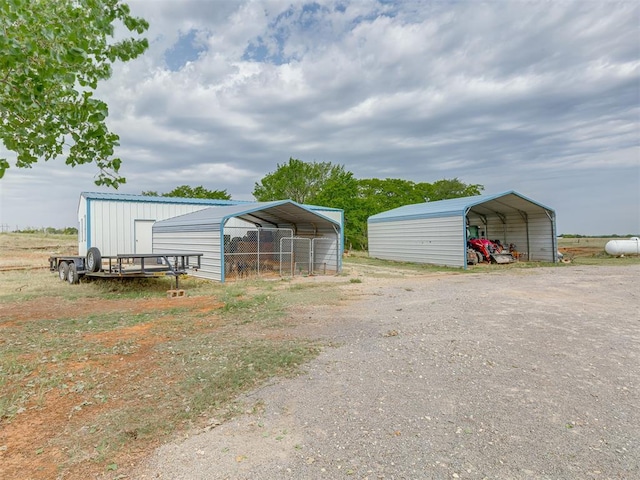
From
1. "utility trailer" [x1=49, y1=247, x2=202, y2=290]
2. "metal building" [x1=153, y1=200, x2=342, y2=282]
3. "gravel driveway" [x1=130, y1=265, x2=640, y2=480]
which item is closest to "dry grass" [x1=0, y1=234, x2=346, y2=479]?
"gravel driveway" [x1=130, y1=265, x2=640, y2=480]

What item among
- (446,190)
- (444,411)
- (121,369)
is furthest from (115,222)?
(446,190)

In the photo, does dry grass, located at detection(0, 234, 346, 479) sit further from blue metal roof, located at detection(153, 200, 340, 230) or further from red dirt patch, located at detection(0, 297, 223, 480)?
blue metal roof, located at detection(153, 200, 340, 230)

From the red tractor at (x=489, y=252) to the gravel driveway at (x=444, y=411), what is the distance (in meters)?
13.8

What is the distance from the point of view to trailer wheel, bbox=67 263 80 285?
12.8 meters

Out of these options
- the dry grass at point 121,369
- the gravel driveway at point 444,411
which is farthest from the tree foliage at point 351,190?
the gravel driveway at point 444,411

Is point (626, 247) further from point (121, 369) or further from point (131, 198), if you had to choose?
point (121, 369)

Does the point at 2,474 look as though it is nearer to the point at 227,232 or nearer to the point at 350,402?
the point at 350,402

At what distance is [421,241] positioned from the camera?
20641 millimetres

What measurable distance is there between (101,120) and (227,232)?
15068mm

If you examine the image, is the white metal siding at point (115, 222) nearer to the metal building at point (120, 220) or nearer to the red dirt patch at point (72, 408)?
the metal building at point (120, 220)

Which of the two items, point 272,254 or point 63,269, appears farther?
point 272,254

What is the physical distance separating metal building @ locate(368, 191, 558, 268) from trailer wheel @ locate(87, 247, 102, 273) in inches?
563

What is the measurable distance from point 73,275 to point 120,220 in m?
5.51

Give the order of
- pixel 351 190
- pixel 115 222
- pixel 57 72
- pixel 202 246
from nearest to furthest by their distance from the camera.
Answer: pixel 57 72
pixel 202 246
pixel 115 222
pixel 351 190
